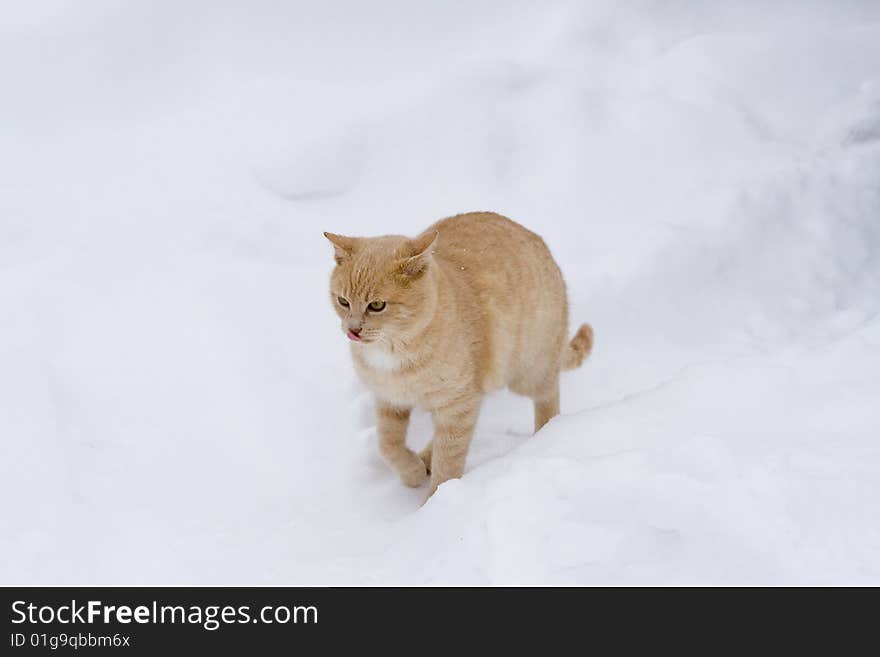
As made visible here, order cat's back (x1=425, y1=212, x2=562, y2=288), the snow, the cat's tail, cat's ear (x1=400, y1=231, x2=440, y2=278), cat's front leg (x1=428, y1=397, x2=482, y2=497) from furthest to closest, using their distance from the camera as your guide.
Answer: the cat's tail, cat's back (x1=425, y1=212, x2=562, y2=288), cat's front leg (x1=428, y1=397, x2=482, y2=497), cat's ear (x1=400, y1=231, x2=440, y2=278), the snow

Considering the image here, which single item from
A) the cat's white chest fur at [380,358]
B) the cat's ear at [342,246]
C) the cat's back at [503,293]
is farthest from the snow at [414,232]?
the cat's ear at [342,246]

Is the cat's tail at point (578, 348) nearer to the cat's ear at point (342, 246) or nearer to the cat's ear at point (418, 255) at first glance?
the cat's ear at point (418, 255)

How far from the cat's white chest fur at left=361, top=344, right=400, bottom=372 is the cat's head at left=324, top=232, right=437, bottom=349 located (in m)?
0.05

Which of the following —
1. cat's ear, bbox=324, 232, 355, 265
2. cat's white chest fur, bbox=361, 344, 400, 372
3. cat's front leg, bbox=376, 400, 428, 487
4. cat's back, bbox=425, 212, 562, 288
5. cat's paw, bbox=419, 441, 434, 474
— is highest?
cat's ear, bbox=324, 232, 355, 265

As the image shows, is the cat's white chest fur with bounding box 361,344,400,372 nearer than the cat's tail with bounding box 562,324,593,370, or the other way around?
the cat's white chest fur with bounding box 361,344,400,372

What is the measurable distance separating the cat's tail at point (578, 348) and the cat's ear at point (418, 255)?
1.09 metres

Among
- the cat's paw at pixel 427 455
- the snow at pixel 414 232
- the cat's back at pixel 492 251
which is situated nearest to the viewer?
the snow at pixel 414 232

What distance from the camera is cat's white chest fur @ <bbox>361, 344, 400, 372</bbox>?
2586 mm

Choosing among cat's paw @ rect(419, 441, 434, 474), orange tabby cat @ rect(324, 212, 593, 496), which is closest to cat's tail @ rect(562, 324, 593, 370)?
orange tabby cat @ rect(324, 212, 593, 496)

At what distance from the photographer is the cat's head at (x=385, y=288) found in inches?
95.9

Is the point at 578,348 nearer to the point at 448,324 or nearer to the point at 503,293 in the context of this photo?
the point at 503,293

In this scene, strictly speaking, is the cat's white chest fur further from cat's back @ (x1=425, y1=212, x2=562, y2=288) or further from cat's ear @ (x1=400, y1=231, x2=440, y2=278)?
cat's back @ (x1=425, y1=212, x2=562, y2=288)

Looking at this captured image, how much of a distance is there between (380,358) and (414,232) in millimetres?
1561
